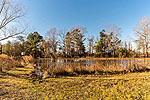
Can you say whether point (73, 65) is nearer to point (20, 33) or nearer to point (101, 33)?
point (20, 33)

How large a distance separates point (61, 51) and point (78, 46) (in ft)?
22.7

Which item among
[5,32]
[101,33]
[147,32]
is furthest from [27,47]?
[147,32]

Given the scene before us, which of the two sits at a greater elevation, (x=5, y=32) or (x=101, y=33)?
(x=101, y=33)

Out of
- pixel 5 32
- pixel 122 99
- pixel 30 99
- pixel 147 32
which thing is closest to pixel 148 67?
pixel 122 99

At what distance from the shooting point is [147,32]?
67.9 feet

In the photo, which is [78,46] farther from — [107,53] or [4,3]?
[4,3]

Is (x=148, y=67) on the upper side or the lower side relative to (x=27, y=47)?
lower

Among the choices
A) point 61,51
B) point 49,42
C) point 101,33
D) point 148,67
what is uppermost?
point 101,33

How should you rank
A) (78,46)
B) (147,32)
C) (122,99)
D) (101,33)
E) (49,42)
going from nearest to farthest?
(122,99), (147,32), (49,42), (78,46), (101,33)

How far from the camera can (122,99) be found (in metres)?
2.46

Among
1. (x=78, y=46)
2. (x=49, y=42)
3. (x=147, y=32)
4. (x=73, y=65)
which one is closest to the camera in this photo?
(x=73, y=65)

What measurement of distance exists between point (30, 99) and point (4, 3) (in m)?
9.46

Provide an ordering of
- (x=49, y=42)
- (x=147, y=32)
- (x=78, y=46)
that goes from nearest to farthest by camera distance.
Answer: (x=147, y=32)
(x=49, y=42)
(x=78, y=46)

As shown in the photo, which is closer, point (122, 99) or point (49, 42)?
point (122, 99)
